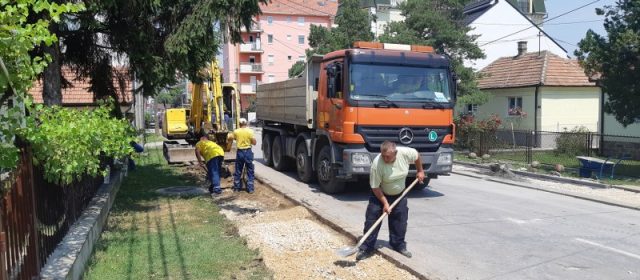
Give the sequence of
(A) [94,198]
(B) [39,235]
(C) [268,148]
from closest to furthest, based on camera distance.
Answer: (B) [39,235], (A) [94,198], (C) [268,148]

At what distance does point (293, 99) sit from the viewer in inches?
538

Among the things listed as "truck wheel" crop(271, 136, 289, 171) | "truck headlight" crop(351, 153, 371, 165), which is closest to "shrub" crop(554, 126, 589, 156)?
"truck wheel" crop(271, 136, 289, 171)

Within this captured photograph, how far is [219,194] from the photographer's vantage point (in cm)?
1174

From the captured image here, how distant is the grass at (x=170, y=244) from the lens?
6.13m

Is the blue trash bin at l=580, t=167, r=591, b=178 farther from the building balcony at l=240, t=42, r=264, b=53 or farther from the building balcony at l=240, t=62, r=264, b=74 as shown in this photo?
the building balcony at l=240, t=42, r=264, b=53

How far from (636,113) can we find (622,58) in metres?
1.43

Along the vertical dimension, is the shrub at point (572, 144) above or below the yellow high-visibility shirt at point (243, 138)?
below

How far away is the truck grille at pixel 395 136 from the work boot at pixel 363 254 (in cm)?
400

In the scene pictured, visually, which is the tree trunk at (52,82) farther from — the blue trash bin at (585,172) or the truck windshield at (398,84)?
the blue trash bin at (585,172)

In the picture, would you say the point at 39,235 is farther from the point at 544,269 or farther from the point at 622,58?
the point at 622,58

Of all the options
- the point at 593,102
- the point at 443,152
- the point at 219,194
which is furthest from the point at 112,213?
the point at 593,102

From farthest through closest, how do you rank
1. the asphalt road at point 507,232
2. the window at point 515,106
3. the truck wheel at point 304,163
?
the window at point 515,106, the truck wheel at point 304,163, the asphalt road at point 507,232

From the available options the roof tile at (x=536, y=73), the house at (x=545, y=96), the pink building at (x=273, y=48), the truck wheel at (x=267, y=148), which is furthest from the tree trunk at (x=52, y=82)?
the pink building at (x=273, y=48)

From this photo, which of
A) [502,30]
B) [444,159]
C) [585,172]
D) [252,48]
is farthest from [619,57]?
[252,48]
